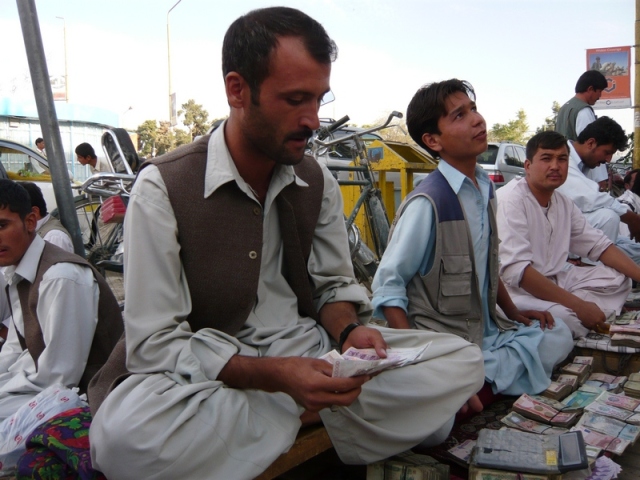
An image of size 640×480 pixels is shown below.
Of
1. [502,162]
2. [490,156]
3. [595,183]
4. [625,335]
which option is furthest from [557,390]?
[490,156]

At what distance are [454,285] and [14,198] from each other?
1.95 metres

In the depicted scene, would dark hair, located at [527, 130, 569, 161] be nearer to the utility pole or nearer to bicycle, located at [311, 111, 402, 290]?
bicycle, located at [311, 111, 402, 290]

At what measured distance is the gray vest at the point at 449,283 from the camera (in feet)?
8.55

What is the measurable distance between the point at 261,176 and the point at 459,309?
1170mm

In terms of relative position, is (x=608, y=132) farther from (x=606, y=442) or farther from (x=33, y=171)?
(x=33, y=171)

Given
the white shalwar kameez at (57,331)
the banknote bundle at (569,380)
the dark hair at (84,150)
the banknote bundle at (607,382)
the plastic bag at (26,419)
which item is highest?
the dark hair at (84,150)

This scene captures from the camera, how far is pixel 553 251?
374 centimetres

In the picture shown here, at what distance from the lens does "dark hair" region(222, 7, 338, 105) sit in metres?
1.78

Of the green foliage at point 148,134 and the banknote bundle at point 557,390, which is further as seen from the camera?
the green foliage at point 148,134

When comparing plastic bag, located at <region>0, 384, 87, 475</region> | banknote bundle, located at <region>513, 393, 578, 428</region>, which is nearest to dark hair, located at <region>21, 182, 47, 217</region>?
plastic bag, located at <region>0, 384, 87, 475</region>

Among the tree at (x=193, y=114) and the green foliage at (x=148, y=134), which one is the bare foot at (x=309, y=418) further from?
the tree at (x=193, y=114)

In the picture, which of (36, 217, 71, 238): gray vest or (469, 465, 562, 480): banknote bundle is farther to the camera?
(36, 217, 71, 238): gray vest

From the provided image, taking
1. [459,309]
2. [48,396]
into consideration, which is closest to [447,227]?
[459,309]

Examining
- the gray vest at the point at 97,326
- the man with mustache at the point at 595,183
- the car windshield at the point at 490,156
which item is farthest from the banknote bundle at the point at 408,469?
the car windshield at the point at 490,156
